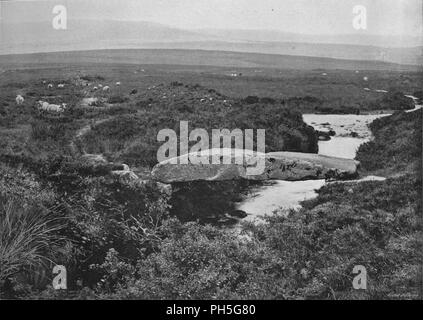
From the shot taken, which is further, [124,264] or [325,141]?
[325,141]

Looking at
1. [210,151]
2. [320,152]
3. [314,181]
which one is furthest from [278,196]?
[210,151]

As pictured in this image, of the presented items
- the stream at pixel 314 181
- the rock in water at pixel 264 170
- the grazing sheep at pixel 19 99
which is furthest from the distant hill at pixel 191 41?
the rock in water at pixel 264 170

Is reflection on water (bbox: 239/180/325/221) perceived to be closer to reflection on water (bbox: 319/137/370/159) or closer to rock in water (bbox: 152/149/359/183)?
rock in water (bbox: 152/149/359/183)

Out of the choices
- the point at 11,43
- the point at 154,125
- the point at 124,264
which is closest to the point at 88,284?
the point at 124,264

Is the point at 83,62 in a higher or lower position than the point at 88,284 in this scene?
higher

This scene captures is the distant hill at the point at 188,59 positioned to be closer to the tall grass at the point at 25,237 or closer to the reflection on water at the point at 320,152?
the reflection on water at the point at 320,152

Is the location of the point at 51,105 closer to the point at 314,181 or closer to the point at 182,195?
the point at 182,195

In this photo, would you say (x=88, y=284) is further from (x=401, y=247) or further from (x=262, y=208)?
(x=401, y=247)
